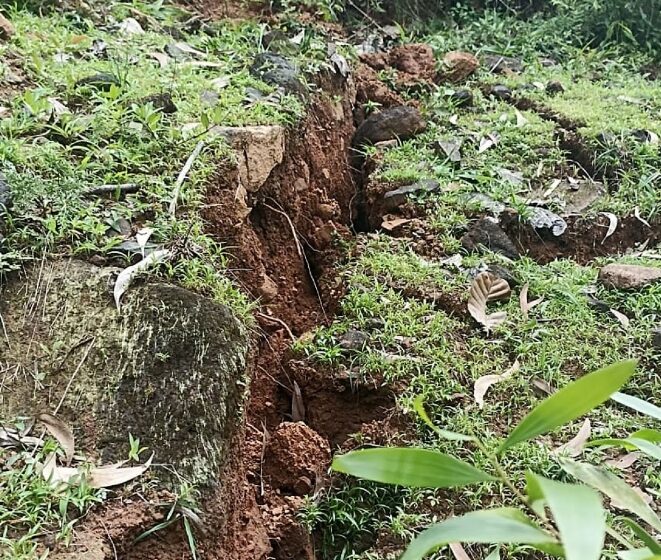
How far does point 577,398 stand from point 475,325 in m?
1.66

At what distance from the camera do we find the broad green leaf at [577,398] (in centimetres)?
106

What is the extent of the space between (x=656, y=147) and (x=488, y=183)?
98 centimetres

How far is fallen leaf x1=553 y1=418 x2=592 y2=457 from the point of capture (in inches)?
87.4

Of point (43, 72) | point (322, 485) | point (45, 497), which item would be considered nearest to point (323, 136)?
point (43, 72)

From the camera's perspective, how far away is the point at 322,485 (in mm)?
2258

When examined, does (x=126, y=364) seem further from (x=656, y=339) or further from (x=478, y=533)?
(x=656, y=339)

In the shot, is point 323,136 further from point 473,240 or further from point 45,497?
point 45,497

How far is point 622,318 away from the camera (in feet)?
9.15

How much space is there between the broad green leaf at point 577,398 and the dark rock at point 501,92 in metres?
3.49

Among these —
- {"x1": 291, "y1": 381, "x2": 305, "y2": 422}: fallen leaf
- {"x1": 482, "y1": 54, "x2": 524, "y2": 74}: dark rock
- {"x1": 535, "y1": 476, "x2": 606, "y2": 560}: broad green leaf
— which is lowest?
{"x1": 291, "y1": 381, "x2": 305, "y2": 422}: fallen leaf

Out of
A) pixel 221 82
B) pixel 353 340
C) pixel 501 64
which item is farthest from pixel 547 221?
pixel 501 64

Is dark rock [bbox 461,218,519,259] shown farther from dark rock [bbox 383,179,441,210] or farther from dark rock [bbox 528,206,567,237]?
dark rock [bbox 383,179,441,210]

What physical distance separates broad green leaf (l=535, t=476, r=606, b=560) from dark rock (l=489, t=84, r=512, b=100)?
369cm

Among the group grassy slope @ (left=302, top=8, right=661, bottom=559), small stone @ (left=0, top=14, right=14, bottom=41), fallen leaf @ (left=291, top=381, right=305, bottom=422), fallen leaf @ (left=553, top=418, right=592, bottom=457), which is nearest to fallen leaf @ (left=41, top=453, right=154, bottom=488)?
grassy slope @ (left=302, top=8, right=661, bottom=559)
